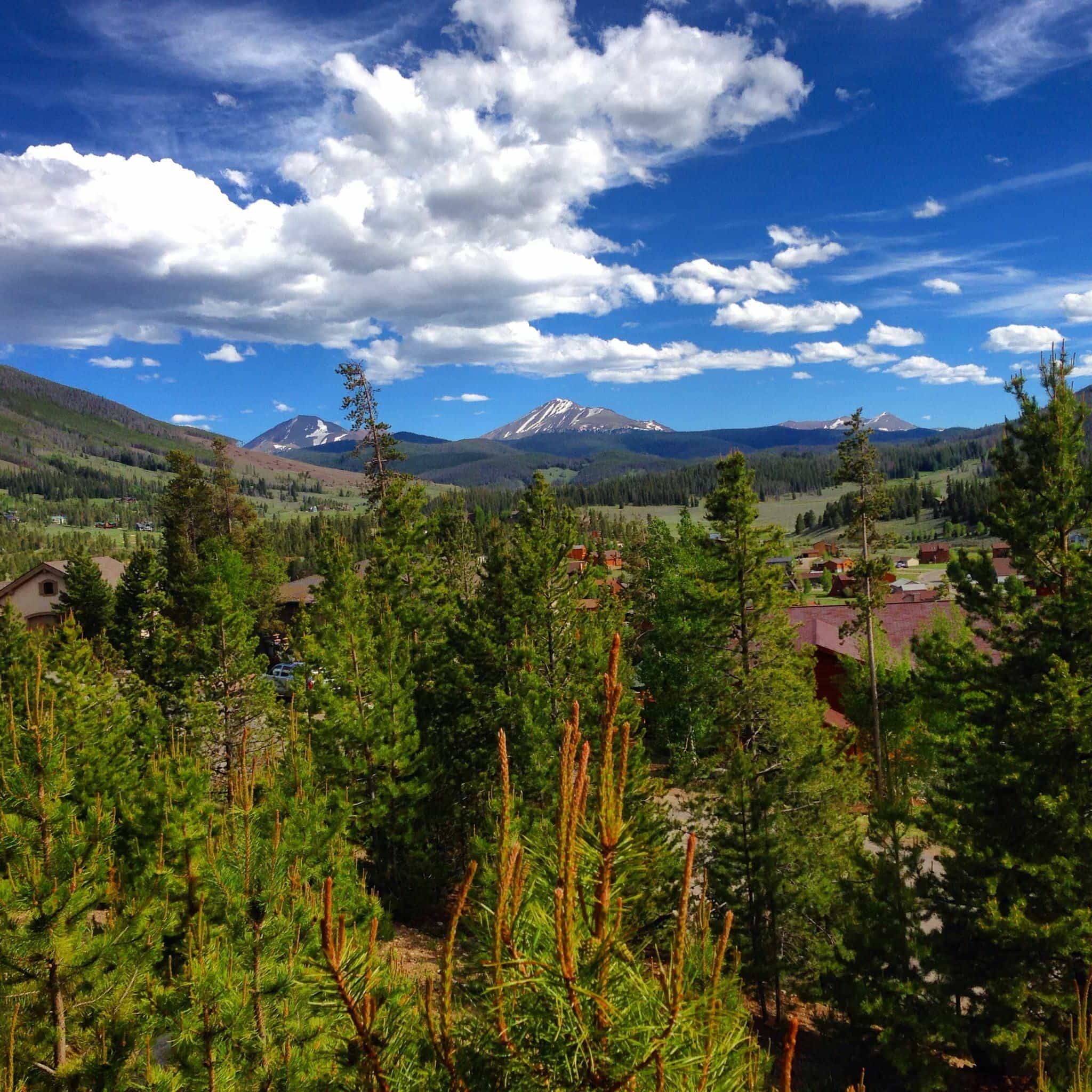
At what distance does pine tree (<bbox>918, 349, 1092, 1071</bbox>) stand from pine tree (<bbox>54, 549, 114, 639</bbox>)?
132 ft

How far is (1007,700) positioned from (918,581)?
103 meters

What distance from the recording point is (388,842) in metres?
20.8

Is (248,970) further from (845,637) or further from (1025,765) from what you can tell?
(845,637)

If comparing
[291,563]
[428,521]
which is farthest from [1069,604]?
[291,563]

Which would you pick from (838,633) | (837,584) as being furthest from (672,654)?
(837,584)

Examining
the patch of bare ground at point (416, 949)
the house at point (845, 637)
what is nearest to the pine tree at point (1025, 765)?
the patch of bare ground at point (416, 949)

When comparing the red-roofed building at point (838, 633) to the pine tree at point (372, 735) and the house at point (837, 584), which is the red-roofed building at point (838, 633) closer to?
the pine tree at point (372, 735)

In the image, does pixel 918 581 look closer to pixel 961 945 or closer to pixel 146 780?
pixel 961 945

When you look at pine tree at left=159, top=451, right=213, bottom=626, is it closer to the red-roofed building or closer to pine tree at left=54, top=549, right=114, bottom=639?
pine tree at left=54, top=549, right=114, bottom=639

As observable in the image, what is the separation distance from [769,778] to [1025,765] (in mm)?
5798

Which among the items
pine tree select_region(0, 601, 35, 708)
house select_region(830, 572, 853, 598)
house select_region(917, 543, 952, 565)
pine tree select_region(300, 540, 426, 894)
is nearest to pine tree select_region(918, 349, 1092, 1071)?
pine tree select_region(300, 540, 426, 894)

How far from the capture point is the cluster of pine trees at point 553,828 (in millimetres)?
2650

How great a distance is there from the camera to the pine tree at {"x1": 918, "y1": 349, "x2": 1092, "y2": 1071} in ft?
41.8

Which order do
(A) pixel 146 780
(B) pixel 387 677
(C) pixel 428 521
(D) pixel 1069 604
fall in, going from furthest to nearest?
(C) pixel 428 521, (B) pixel 387 677, (A) pixel 146 780, (D) pixel 1069 604
